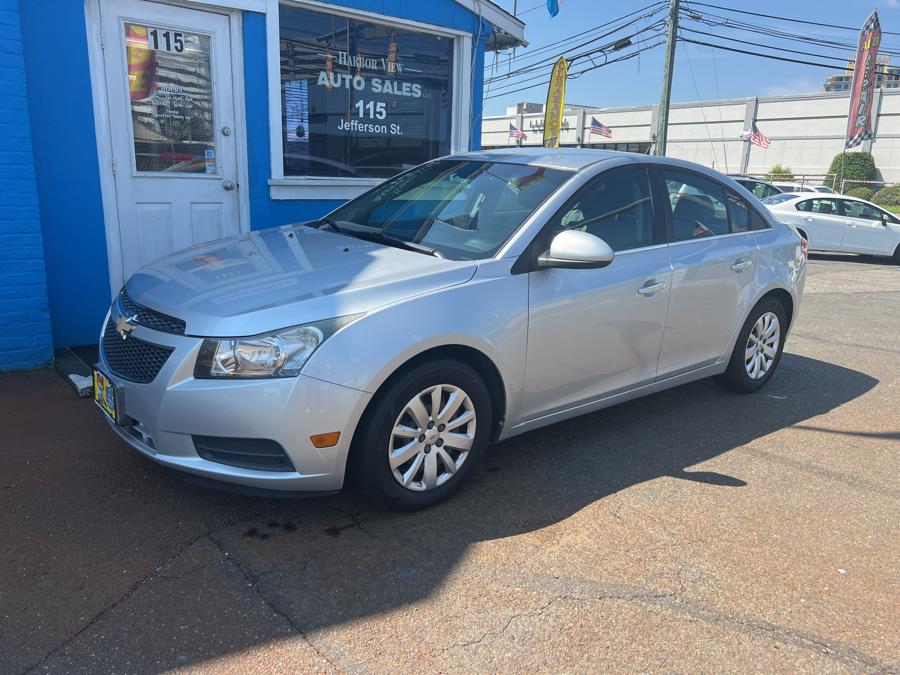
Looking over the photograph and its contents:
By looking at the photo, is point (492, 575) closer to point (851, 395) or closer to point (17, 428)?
point (17, 428)

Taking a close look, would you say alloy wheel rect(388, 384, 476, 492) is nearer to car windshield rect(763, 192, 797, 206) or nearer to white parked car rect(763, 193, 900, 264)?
white parked car rect(763, 193, 900, 264)

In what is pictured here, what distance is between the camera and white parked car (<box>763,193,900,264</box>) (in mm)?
15258

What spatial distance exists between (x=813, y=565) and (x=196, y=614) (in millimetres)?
2490

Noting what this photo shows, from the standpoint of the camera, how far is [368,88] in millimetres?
7238

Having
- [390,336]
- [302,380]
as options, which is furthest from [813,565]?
[302,380]

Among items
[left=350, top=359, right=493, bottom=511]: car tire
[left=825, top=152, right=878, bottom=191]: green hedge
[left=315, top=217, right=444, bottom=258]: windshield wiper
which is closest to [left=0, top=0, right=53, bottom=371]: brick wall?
[left=315, top=217, right=444, bottom=258]: windshield wiper

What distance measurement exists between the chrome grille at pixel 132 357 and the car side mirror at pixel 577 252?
1.79 meters

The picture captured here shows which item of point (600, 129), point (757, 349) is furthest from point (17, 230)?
point (600, 129)

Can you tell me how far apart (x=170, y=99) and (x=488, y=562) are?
4.79 meters

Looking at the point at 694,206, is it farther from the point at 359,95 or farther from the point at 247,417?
the point at 359,95

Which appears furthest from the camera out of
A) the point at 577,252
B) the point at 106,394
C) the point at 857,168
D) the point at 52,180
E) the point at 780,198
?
the point at 857,168

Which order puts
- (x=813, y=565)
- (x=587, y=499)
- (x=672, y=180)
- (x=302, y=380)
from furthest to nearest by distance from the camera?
1. (x=672, y=180)
2. (x=587, y=499)
3. (x=813, y=565)
4. (x=302, y=380)

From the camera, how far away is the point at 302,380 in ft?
9.39

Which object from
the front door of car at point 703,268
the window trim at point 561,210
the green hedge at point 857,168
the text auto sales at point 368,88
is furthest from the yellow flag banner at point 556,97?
the green hedge at point 857,168
